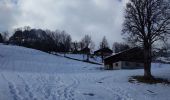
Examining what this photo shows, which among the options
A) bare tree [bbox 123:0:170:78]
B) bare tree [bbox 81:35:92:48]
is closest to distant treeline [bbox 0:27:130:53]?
bare tree [bbox 81:35:92:48]

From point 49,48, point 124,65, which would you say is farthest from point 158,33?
point 49,48

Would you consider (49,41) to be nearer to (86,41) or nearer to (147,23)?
(86,41)

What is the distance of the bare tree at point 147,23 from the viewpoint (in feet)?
117

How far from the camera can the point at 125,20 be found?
126 feet

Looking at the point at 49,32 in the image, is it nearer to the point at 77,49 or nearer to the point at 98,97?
the point at 77,49

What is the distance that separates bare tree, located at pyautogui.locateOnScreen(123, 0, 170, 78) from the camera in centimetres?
3578

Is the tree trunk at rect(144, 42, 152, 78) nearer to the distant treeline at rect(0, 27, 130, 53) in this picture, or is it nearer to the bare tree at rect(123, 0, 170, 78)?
the bare tree at rect(123, 0, 170, 78)

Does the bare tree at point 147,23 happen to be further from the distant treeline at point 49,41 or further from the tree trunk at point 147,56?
the distant treeline at point 49,41

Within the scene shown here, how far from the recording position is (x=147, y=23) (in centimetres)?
3672

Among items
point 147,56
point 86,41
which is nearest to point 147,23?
point 147,56

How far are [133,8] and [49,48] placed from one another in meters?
96.9

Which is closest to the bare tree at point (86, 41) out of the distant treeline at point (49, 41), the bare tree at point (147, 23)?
the distant treeline at point (49, 41)

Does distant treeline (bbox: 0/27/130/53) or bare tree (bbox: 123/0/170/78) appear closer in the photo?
bare tree (bbox: 123/0/170/78)

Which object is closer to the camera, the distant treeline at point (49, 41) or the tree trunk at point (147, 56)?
the tree trunk at point (147, 56)
